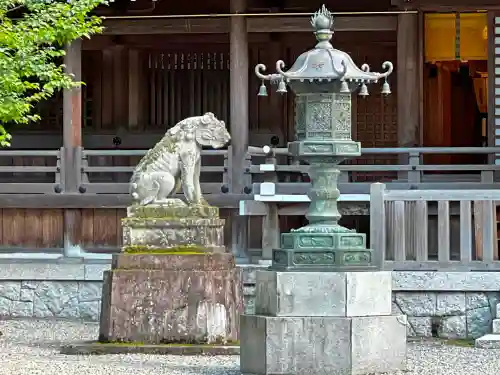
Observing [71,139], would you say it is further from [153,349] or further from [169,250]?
[153,349]

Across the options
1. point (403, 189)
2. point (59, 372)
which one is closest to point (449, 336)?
point (403, 189)

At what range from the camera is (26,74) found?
49.2ft

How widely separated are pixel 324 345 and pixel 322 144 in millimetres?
1841

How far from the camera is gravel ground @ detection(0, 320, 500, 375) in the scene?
13.2 metres

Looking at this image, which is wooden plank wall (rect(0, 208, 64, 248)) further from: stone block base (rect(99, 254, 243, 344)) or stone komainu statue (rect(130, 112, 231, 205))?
stone block base (rect(99, 254, 243, 344))

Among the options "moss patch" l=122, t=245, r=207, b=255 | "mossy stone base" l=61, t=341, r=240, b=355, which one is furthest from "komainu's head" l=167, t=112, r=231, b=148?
"mossy stone base" l=61, t=341, r=240, b=355

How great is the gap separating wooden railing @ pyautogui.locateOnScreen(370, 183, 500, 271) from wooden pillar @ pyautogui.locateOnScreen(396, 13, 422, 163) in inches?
67.9

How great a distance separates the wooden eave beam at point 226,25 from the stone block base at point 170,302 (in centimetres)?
539

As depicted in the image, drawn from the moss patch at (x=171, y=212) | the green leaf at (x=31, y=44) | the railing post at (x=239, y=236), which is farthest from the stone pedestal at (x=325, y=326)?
the railing post at (x=239, y=236)

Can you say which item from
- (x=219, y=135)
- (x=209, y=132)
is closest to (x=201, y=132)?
(x=209, y=132)

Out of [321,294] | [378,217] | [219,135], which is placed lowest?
[321,294]

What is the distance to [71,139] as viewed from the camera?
64.6 ft

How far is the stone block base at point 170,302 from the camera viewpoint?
15.1 m

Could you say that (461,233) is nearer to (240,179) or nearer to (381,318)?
(240,179)
